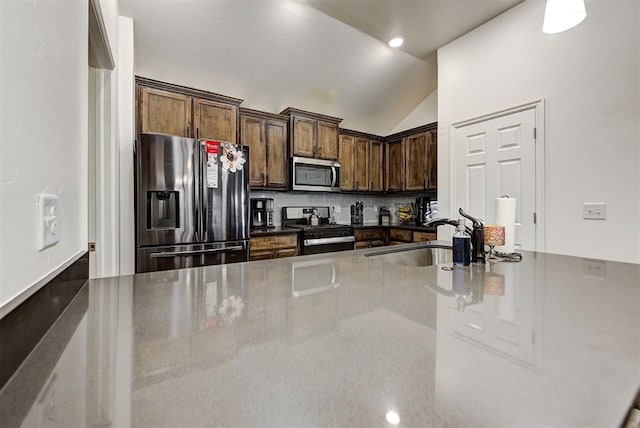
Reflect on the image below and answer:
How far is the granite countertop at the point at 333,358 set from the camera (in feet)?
1.15

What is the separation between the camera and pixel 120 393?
1.25 feet

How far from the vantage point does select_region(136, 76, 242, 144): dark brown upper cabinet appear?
2625 millimetres

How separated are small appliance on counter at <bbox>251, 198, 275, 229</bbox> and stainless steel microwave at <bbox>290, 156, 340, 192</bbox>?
0.39 metres

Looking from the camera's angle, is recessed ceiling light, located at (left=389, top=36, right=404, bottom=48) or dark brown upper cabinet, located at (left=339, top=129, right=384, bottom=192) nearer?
recessed ceiling light, located at (left=389, top=36, right=404, bottom=48)

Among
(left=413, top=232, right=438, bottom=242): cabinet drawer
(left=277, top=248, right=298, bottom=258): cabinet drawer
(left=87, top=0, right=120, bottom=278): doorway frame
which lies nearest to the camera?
(left=87, top=0, right=120, bottom=278): doorway frame

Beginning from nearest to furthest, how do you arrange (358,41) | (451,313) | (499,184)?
(451,313) → (499,184) → (358,41)

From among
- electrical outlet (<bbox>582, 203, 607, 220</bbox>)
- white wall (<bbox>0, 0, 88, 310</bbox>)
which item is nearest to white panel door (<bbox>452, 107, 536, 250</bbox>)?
electrical outlet (<bbox>582, 203, 607, 220</bbox>)

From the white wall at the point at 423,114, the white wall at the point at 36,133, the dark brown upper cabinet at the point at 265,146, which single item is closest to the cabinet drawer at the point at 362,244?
the dark brown upper cabinet at the point at 265,146

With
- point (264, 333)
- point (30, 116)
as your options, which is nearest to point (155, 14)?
point (30, 116)

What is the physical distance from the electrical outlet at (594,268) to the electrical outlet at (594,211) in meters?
1.02

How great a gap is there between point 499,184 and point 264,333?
2.79 meters

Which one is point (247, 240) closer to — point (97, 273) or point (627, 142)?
point (97, 273)

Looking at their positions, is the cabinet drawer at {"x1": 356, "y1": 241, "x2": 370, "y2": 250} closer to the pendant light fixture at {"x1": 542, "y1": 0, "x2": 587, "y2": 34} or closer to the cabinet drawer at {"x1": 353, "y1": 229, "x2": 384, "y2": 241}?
the cabinet drawer at {"x1": 353, "y1": 229, "x2": 384, "y2": 241}

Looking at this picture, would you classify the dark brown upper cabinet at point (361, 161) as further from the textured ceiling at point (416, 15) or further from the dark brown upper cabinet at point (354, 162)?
the textured ceiling at point (416, 15)
